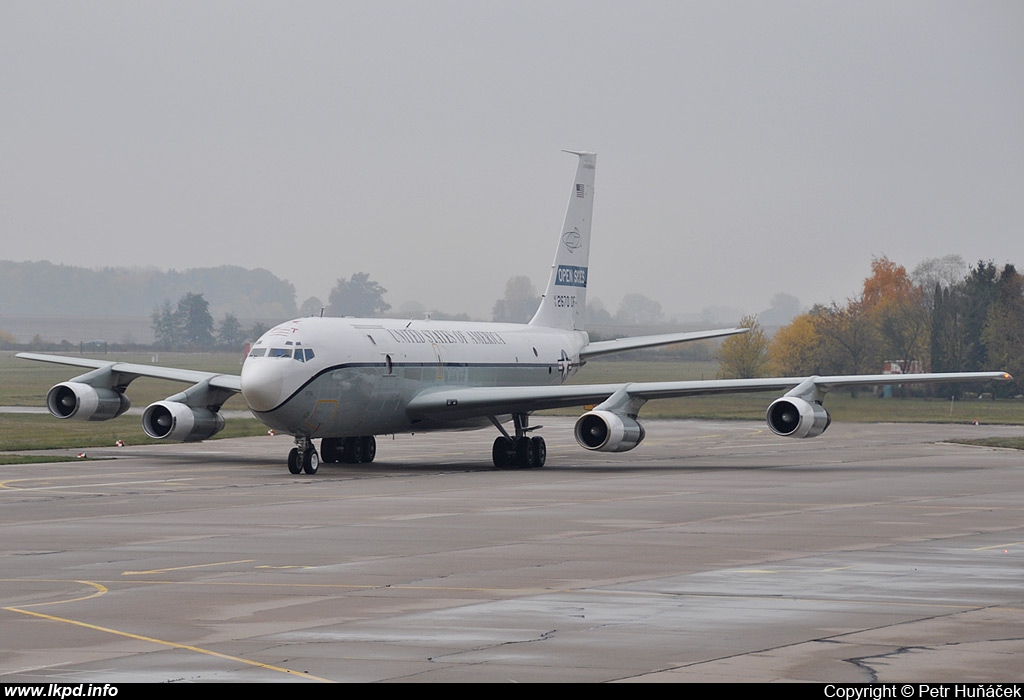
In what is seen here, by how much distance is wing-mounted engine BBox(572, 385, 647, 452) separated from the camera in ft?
122

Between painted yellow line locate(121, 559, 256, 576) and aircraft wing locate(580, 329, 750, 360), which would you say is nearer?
painted yellow line locate(121, 559, 256, 576)

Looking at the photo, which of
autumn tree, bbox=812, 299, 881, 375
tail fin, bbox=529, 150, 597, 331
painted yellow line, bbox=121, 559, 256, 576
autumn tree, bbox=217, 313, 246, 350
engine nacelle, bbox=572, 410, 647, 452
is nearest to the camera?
painted yellow line, bbox=121, 559, 256, 576

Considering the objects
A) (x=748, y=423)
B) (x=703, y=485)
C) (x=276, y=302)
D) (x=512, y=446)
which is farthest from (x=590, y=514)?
(x=276, y=302)

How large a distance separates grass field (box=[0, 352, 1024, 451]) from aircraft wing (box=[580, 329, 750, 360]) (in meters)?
4.96

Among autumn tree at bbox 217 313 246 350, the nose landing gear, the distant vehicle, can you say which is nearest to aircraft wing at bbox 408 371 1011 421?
→ the distant vehicle

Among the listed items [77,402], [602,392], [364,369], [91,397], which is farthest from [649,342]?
[77,402]

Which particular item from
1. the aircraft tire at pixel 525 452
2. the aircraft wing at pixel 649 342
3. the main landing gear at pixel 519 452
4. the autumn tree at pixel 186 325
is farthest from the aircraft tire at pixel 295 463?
the autumn tree at pixel 186 325

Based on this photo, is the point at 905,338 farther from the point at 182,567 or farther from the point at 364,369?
the point at 182,567

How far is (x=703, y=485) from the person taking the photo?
32906mm

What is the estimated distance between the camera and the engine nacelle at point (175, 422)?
40.4m

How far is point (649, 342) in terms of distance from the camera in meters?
47.7

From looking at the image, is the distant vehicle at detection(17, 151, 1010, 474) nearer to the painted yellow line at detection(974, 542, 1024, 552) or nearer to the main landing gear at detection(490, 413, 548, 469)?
the main landing gear at detection(490, 413, 548, 469)

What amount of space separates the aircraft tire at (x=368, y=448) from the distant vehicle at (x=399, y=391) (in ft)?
0.09

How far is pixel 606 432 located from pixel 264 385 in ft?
28.7
